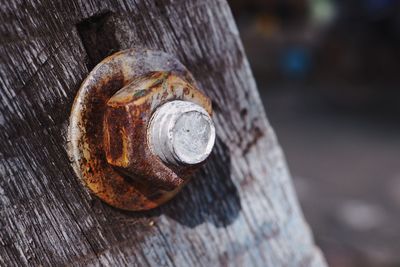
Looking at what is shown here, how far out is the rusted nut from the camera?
1.85ft

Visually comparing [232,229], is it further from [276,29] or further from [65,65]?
[276,29]

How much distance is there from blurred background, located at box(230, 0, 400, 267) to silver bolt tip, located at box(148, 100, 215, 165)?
14.1ft

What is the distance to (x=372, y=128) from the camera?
6.69 metres

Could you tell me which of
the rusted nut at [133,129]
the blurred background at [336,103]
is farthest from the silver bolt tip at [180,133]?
the blurred background at [336,103]

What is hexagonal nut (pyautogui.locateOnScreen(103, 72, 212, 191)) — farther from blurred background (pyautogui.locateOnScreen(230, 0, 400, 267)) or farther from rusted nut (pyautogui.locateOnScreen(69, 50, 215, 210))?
blurred background (pyautogui.locateOnScreen(230, 0, 400, 267))

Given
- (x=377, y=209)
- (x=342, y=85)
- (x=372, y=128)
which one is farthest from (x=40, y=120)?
(x=342, y=85)

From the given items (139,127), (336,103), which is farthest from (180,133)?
(336,103)

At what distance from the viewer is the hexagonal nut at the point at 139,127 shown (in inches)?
22.2

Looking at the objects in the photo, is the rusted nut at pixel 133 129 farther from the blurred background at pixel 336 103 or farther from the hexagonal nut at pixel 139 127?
the blurred background at pixel 336 103

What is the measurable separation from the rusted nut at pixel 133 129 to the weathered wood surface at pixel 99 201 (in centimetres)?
1

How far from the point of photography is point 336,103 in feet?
24.3

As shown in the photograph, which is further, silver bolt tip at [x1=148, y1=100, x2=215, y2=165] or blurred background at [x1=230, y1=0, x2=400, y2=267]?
blurred background at [x1=230, y1=0, x2=400, y2=267]

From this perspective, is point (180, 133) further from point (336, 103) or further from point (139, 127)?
point (336, 103)

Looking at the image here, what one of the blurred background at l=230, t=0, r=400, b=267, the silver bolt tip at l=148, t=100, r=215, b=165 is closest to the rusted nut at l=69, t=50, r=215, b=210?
the silver bolt tip at l=148, t=100, r=215, b=165
